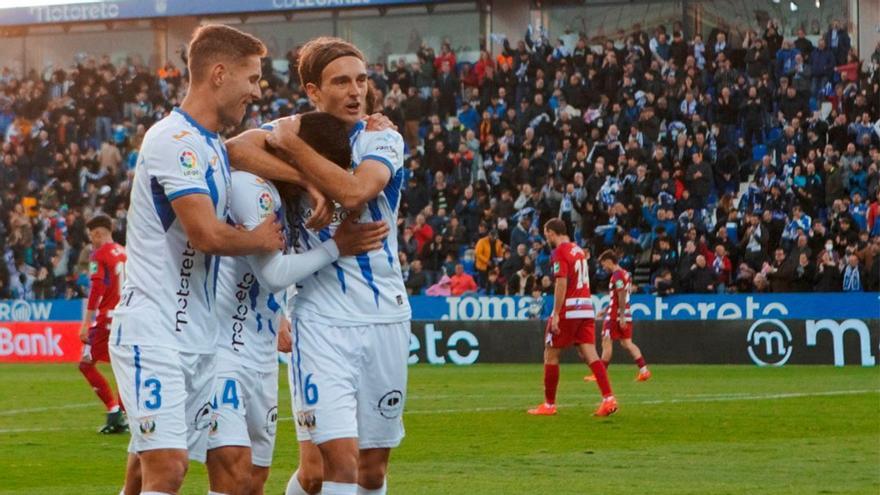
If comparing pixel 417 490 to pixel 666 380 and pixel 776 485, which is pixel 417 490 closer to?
pixel 776 485

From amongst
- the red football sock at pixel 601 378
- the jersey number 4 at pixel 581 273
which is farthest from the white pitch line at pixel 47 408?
the red football sock at pixel 601 378

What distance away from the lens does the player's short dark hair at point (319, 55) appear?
22.1ft

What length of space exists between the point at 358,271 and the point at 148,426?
4.29 feet

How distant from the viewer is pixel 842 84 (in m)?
29.2

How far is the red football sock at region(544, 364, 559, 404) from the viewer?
1617 centimetres

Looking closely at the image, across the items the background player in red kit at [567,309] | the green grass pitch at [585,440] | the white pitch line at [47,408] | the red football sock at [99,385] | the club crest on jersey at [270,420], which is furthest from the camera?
the white pitch line at [47,408]

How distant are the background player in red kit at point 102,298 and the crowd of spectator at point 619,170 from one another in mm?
13349

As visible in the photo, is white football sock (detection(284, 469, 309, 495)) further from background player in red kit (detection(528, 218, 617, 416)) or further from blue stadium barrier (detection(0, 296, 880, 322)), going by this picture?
blue stadium barrier (detection(0, 296, 880, 322))

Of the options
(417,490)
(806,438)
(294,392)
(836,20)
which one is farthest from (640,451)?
(836,20)

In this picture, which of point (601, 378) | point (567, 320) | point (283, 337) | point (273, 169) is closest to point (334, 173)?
point (273, 169)

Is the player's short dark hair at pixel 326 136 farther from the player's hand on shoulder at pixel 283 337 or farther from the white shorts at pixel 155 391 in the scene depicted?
the player's hand on shoulder at pixel 283 337

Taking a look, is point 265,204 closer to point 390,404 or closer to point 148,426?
point 390,404

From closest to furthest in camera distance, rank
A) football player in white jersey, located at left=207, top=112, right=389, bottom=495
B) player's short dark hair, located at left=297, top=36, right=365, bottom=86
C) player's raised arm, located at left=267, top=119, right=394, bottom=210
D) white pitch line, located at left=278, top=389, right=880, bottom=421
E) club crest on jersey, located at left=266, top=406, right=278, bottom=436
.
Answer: player's raised arm, located at left=267, top=119, right=394, bottom=210
football player in white jersey, located at left=207, top=112, right=389, bottom=495
player's short dark hair, located at left=297, top=36, right=365, bottom=86
club crest on jersey, located at left=266, top=406, right=278, bottom=436
white pitch line, located at left=278, top=389, right=880, bottom=421

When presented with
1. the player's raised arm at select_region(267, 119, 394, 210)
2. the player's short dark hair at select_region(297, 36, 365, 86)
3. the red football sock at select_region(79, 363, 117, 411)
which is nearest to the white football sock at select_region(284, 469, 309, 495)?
the player's raised arm at select_region(267, 119, 394, 210)
